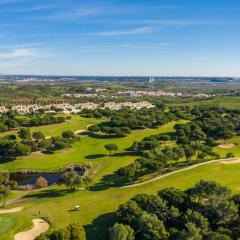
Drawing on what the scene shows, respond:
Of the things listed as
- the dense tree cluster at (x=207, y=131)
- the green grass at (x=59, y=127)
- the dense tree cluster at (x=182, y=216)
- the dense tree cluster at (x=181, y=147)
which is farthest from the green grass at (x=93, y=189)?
the green grass at (x=59, y=127)

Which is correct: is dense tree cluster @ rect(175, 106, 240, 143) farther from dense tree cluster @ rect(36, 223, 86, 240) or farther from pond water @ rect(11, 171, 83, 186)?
dense tree cluster @ rect(36, 223, 86, 240)

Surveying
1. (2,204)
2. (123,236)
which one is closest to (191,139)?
(2,204)

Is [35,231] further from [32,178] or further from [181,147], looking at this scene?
[181,147]

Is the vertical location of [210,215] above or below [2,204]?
above

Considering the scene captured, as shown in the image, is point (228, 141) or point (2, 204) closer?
point (2, 204)

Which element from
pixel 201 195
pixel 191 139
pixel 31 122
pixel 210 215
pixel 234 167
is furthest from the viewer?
pixel 31 122

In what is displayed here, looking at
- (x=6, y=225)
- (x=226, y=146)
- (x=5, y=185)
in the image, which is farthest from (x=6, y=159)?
(x=226, y=146)

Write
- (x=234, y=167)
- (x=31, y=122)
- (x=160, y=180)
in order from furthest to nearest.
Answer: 1. (x=31, y=122)
2. (x=234, y=167)
3. (x=160, y=180)

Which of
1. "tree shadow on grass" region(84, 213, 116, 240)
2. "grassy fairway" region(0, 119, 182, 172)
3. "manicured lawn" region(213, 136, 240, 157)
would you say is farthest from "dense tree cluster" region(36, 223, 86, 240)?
"manicured lawn" region(213, 136, 240, 157)

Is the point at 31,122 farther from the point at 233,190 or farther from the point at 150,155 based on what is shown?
the point at 233,190
